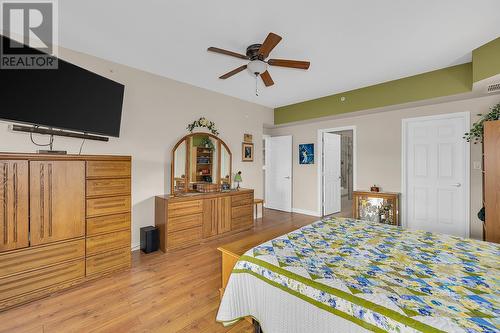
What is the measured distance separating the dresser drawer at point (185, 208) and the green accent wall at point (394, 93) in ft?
10.2

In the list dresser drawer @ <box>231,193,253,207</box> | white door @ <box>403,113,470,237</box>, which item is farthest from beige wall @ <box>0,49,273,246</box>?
white door @ <box>403,113,470,237</box>

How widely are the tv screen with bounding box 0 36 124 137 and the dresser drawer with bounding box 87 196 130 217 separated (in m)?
0.81

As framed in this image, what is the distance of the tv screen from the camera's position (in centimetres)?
198

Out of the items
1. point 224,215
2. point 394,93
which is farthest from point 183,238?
point 394,93

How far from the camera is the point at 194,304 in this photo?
2043mm

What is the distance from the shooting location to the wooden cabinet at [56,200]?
211cm

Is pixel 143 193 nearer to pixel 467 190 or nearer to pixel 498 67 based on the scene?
pixel 498 67

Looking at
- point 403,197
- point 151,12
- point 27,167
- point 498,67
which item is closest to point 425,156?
point 403,197

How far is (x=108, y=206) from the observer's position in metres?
2.55

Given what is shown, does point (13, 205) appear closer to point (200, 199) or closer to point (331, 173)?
point (200, 199)

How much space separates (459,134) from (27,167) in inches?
224

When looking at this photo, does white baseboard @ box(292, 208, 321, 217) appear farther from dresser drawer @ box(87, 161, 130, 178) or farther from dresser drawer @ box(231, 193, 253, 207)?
dresser drawer @ box(87, 161, 130, 178)

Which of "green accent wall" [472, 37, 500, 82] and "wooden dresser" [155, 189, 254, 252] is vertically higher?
"green accent wall" [472, 37, 500, 82]

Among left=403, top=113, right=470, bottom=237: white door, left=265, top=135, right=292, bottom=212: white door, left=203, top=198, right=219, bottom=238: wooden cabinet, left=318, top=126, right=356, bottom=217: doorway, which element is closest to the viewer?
left=403, top=113, right=470, bottom=237: white door
